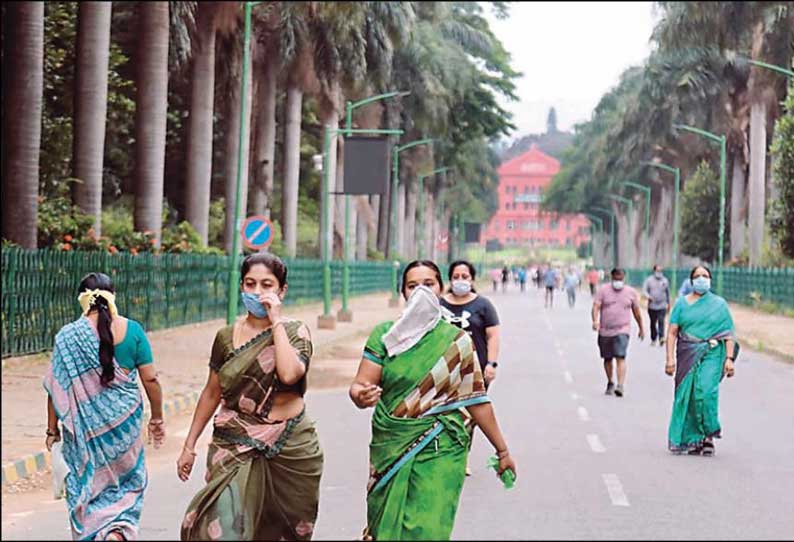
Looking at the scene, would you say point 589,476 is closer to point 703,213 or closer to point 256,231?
point 256,231

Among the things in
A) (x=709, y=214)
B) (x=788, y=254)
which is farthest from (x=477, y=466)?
(x=709, y=214)

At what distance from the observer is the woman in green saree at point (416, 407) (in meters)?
6.51

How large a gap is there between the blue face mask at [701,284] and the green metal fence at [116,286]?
37.1 ft

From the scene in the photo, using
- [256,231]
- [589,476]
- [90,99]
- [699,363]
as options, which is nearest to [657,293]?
[256,231]

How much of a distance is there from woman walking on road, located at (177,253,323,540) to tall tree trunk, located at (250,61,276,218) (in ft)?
129

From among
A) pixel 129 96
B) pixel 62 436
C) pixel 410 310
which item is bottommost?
pixel 62 436

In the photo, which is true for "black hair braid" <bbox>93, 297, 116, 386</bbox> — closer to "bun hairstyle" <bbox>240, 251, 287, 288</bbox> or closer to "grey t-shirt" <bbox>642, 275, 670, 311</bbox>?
"bun hairstyle" <bbox>240, 251, 287, 288</bbox>

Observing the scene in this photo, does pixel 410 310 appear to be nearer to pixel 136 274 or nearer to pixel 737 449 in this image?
pixel 737 449

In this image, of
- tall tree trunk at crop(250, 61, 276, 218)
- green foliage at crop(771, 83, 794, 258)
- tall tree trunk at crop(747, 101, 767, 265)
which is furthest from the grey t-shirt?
tall tree trunk at crop(747, 101, 767, 265)

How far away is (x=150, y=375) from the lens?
7.84 meters

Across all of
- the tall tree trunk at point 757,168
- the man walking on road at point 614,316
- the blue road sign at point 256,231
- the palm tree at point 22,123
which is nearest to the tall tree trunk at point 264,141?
the tall tree trunk at point 757,168

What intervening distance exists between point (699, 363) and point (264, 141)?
33978 mm

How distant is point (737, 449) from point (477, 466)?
2.91m

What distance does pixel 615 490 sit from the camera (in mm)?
11102
